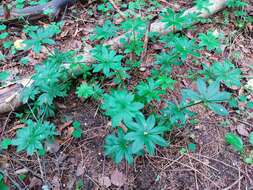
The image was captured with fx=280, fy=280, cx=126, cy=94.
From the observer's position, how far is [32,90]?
215 centimetres

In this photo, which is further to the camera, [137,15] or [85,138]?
[137,15]

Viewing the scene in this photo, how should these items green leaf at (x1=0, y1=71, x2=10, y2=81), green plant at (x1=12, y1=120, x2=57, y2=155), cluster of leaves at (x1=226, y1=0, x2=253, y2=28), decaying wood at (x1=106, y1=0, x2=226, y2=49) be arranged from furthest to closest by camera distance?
cluster of leaves at (x1=226, y1=0, x2=253, y2=28) < decaying wood at (x1=106, y1=0, x2=226, y2=49) < green leaf at (x1=0, y1=71, x2=10, y2=81) < green plant at (x1=12, y1=120, x2=57, y2=155)

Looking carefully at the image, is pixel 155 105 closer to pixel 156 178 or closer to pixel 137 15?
pixel 156 178

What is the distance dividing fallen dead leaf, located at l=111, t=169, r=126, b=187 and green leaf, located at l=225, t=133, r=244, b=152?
834 millimetres

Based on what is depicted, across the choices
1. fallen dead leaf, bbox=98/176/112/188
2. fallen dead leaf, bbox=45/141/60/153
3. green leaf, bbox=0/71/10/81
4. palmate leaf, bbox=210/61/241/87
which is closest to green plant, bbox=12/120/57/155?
fallen dead leaf, bbox=45/141/60/153

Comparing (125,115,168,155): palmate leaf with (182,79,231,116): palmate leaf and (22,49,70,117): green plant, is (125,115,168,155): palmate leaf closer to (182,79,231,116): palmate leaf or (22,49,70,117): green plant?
(182,79,231,116): palmate leaf

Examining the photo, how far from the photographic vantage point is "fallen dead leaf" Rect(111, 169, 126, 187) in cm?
196

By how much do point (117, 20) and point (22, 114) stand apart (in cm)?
151

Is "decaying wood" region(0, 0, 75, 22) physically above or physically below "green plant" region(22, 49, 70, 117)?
above

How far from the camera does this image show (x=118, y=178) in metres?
1.98

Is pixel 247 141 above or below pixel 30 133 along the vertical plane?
below

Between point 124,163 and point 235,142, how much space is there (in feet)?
2.77

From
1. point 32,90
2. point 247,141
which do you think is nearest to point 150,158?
point 247,141

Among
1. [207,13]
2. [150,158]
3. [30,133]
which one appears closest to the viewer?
[30,133]
